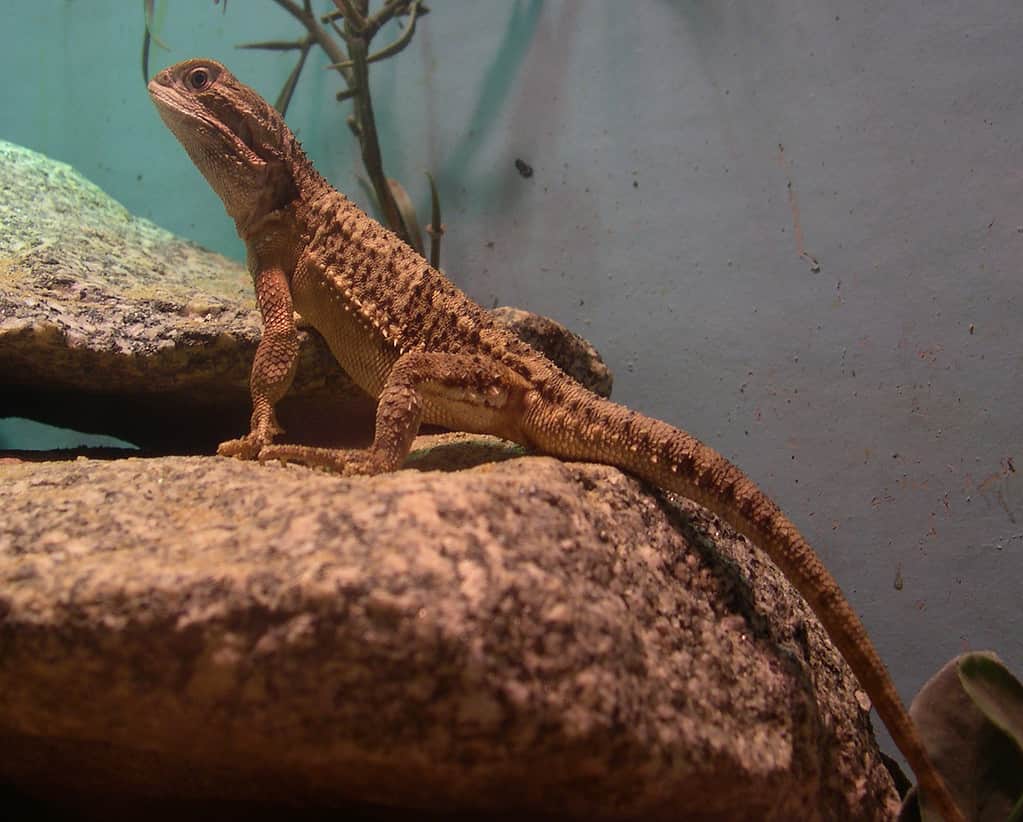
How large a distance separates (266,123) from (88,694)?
8.44 feet

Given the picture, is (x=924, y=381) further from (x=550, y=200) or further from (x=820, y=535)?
(x=550, y=200)

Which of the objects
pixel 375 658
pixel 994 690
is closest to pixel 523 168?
pixel 994 690

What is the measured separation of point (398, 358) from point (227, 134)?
1354mm

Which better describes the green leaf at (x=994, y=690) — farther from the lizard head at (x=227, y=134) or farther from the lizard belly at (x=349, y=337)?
the lizard head at (x=227, y=134)

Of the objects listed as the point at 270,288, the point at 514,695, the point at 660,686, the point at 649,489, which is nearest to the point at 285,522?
the point at 514,695

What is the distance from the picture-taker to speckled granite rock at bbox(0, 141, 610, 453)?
2756mm

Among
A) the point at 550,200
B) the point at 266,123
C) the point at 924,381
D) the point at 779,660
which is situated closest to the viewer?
the point at 779,660

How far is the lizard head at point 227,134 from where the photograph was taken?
3059 millimetres

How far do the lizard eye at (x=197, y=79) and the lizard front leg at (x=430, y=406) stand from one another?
5.74 ft

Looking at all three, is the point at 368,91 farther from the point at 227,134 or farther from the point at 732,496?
the point at 732,496

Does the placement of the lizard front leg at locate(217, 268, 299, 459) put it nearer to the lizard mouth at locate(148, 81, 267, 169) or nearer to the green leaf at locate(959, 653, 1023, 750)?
the lizard mouth at locate(148, 81, 267, 169)

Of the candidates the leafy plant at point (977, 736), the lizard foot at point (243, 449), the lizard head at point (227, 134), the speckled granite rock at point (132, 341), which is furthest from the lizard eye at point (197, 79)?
the leafy plant at point (977, 736)

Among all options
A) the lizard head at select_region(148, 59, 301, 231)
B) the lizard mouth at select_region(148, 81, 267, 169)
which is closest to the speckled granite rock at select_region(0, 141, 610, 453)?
the lizard head at select_region(148, 59, 301, 231)

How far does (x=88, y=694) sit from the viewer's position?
1.37 m
